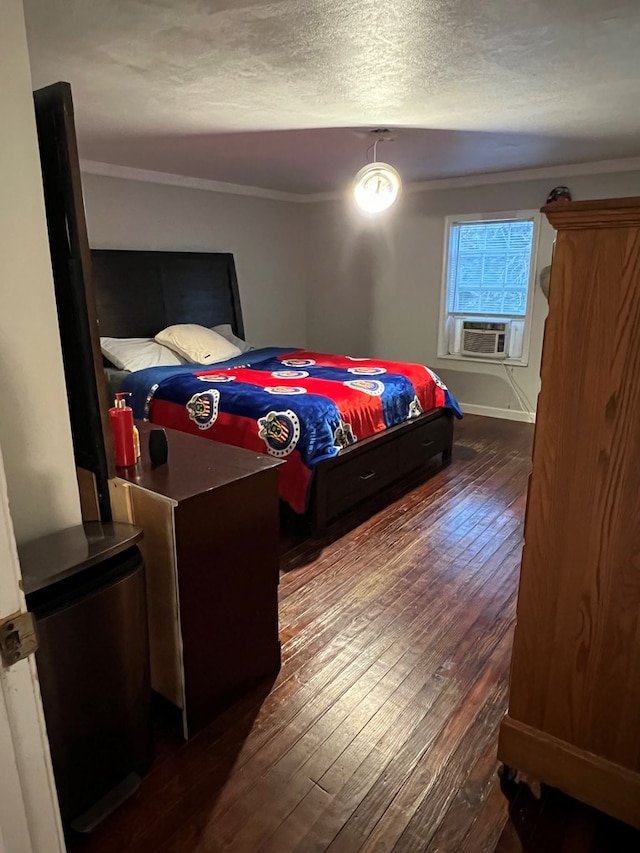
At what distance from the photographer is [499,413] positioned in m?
5.68

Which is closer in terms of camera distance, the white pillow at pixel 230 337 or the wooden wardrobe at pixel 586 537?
the wooden wardrobe at pixel 586 537

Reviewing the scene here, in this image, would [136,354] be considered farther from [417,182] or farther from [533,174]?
[533,174]

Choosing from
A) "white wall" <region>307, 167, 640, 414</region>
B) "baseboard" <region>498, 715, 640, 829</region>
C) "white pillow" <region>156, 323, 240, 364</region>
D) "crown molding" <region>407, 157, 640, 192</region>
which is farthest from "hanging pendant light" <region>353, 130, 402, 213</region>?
"baseboard" <region>498, 715, 640, 829</region>

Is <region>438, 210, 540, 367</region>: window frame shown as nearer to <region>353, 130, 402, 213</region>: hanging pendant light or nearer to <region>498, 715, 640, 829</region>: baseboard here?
<region>353, 130, 402, 213</region>: hanging pendant light

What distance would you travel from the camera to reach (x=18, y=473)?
4.57 feet

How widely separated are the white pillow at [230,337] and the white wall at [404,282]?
1.58 metres

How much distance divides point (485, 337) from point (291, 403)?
3.05m

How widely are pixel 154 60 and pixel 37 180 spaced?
4.36 feet

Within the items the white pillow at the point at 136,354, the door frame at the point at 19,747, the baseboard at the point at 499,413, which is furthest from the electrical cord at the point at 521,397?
the door frame at the point at 19,747

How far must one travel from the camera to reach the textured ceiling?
187cm

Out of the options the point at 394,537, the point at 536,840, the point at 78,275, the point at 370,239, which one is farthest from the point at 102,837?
the point at 370,239

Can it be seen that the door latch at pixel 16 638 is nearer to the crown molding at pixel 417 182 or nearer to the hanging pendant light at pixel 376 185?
the hanging pendant light at pixel 376 185

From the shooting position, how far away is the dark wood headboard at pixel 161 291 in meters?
4.66

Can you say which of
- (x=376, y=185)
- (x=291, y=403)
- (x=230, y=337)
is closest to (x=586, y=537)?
(x=291, y=403)
